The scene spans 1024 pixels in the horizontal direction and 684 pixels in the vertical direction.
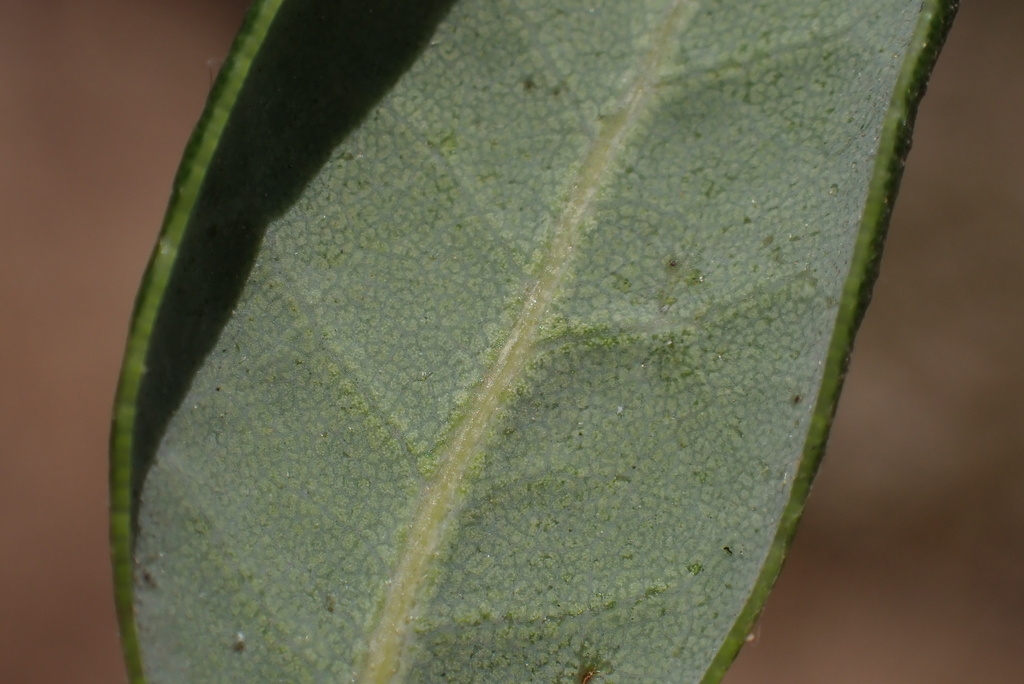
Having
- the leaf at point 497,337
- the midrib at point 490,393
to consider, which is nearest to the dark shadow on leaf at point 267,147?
the leaf at point 497,337

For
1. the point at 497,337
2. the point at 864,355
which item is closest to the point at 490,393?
the point at 497,337

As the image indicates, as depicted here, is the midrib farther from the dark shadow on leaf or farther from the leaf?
the dark shadow on leaf

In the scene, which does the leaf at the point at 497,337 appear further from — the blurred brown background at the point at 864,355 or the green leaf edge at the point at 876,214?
the blurred brown background at the point at 864,355

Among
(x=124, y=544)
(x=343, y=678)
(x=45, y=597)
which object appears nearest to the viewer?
(x=124, y=544)

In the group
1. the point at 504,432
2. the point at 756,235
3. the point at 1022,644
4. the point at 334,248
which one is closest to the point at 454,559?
the point at 504,432

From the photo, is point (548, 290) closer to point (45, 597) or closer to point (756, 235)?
point (756, 235)

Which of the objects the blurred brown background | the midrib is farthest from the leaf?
the blurred brown background

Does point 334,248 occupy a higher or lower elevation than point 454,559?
higher
